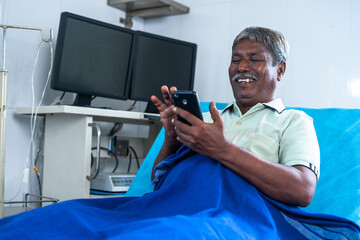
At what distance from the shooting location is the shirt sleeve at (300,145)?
46.0 inches

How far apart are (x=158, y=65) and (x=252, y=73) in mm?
1213

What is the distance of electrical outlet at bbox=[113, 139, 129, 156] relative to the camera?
8.66 feet

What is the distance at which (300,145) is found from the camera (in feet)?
3.94

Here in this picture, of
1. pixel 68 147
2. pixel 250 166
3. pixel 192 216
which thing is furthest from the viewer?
pixel 68 147

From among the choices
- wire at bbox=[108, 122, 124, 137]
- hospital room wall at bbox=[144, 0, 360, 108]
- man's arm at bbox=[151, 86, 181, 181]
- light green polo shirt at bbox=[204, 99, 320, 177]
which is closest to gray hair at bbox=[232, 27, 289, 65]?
light green polo shirt at bbox=[204, 99, 320, 177]

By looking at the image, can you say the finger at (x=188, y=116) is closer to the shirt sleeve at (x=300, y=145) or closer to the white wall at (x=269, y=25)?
the shirt sleeve at (x=300, y=145)

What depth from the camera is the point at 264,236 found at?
0.98m

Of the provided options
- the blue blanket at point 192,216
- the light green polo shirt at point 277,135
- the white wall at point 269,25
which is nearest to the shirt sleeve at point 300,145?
the light green polo shirt at point 277,135

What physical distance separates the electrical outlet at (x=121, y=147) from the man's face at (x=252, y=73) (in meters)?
1.29

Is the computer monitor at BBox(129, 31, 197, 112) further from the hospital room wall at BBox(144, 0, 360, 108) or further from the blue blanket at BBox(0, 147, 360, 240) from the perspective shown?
the blue blanket at BBox(0, 147, 360, 240)

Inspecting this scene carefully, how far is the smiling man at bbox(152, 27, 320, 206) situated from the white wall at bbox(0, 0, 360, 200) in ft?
3.01

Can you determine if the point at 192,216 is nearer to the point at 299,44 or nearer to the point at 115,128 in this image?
the point at 299,44

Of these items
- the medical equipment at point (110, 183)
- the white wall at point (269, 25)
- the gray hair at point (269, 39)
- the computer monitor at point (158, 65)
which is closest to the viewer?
the gray hair at point (269, 39)

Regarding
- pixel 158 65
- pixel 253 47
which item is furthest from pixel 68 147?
pixel 253 47
